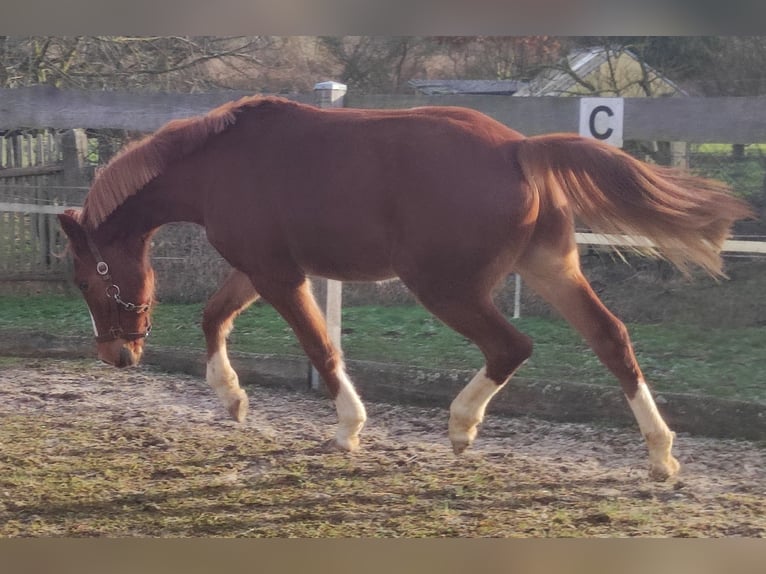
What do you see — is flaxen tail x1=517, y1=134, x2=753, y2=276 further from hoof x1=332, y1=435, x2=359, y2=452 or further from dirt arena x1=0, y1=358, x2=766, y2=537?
hoof x1=332, y1=435, x2=359, y2=452

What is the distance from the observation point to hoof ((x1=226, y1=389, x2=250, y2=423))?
3.54 metres

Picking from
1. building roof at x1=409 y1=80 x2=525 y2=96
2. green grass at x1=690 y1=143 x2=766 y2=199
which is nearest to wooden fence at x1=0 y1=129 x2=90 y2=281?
building roof at x1=409 y1=80 x2=525 y2=96

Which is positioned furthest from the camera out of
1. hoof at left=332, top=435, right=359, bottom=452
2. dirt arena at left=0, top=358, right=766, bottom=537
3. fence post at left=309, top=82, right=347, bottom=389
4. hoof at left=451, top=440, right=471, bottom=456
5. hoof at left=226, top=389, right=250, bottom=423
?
fence post at left=309, top=82, right=347, bottom=389

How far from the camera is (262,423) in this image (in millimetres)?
3652

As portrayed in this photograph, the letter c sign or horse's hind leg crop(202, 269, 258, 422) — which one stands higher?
the letter c sign

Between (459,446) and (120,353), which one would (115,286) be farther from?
(459,446)

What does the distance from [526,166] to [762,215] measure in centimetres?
90

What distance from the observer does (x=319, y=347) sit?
3416mm

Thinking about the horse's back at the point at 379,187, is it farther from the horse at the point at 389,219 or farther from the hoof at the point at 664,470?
the hoof at the point at 664,470

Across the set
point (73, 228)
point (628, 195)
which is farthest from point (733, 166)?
point (73, 228)

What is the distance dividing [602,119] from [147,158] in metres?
1.61

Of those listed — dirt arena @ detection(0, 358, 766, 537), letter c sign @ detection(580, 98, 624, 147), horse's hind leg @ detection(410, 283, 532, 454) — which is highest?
letter c sign @ detection(580, 98, 624, 147)
